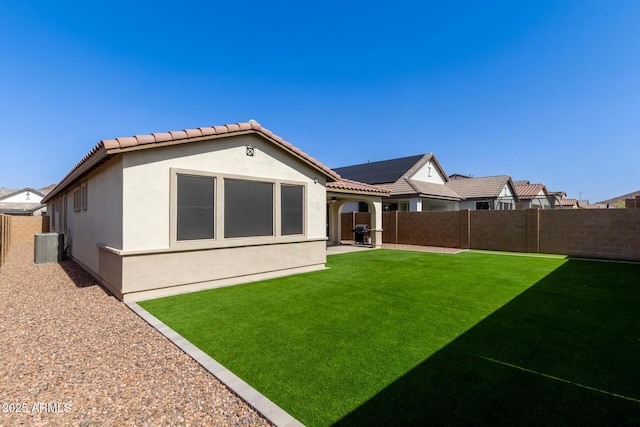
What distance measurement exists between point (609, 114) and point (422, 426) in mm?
21452

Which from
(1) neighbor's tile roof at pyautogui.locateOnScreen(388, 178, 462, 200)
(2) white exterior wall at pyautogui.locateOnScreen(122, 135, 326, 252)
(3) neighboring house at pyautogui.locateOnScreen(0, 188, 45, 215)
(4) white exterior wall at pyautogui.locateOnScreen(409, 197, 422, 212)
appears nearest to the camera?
(2) white exterior wall at pyautogui.locateOnScreen(122, 135, 326, 252)

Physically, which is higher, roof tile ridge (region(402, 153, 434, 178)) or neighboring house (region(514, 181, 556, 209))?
roof tile ridge (region(402, 153, 434, 178))

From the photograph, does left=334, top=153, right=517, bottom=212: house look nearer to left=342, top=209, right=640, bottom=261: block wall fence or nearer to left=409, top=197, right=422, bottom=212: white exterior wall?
left=409, top=197, right=422, bottom=212: white exterior wall

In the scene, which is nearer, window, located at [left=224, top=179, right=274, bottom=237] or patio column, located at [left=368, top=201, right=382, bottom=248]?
window, located at [left=224, top=179, right=274, bottom=237]

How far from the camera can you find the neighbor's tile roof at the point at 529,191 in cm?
2962

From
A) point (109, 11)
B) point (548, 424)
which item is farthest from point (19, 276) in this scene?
point (548, 424)

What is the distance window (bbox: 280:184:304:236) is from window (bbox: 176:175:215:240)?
239cm

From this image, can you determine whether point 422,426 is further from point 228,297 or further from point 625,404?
point 228,297

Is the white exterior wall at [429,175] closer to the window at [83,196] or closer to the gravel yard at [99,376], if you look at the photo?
the window at [83,196]

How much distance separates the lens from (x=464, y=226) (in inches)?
673

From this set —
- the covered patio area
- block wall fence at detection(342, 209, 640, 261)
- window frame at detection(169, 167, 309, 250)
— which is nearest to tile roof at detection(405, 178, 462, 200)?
block wall fence at detection(342, 209, 640, 261)

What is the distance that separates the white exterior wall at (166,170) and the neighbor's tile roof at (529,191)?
29.5 m

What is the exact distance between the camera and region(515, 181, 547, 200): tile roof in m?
29.6

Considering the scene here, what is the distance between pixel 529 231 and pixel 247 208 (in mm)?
14320
